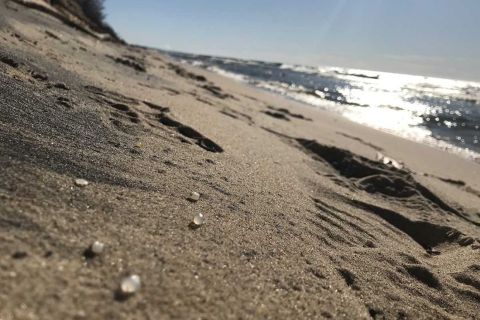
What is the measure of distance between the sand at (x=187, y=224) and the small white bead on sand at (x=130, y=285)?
25 mm

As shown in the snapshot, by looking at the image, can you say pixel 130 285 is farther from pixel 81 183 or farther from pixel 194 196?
pixel 194 196

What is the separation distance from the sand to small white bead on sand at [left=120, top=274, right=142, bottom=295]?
0.02 metres

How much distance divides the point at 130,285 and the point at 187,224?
0.66 m

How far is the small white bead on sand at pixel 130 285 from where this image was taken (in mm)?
1546

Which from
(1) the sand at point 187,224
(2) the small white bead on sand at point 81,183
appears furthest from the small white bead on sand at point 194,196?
(2) the small white bead on sand at point 81,183

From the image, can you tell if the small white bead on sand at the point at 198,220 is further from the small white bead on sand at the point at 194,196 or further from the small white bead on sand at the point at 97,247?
the small white bead on sand at the point at 97,247

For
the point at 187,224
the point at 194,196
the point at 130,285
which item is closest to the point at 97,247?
the point at 130,285

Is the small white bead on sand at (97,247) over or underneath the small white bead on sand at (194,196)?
underneath

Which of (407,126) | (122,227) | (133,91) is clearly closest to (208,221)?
(122,227)

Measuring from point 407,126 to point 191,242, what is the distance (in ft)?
42.7

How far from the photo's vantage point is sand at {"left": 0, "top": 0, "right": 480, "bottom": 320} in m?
1.60

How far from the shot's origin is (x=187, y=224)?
2.20 metres

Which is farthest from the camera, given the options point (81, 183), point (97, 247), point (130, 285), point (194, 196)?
point (194, 196)

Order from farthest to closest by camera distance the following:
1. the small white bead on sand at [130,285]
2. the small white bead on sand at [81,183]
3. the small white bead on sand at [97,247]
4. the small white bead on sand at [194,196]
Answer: the small white bead on sand at [194,196] < the small white bead on sand at [81,183] < the small white bead on sand at [97,247] < the small white bead on sand at [130,285]
